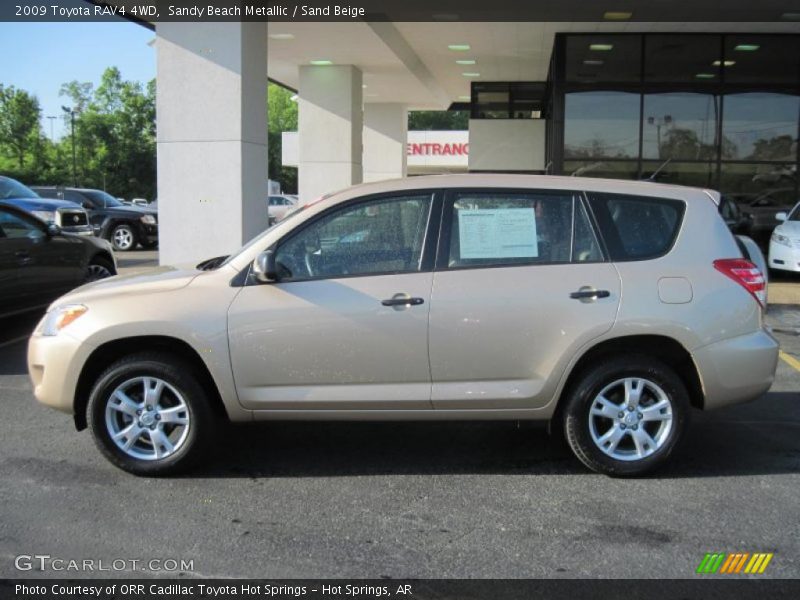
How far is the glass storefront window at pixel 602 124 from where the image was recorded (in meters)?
16.4

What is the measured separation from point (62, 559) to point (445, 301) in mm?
2404

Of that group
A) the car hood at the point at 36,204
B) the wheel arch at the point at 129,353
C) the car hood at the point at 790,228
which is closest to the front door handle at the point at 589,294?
the wheel arch at the point at 129,353

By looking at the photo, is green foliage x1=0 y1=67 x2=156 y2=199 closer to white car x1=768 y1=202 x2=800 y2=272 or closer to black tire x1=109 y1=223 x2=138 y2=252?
black tire x1=109 y1=223 x2=138 y2=252

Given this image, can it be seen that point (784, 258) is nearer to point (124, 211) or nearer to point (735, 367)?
point (735, 367)

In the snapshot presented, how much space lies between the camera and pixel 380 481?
479 cm

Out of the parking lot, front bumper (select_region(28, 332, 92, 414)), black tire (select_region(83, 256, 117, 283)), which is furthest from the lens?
black tire (select_region(83, 256, 117, 283))

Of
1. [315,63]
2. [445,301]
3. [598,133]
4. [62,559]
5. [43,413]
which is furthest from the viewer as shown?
[315,63]

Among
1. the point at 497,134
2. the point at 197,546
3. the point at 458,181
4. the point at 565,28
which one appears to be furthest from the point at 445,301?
the point at 497,134

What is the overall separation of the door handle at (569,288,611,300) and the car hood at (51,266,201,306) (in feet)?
7.62

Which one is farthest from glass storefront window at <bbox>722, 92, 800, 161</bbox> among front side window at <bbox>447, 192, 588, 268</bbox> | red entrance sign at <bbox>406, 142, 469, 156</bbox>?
red entrance sign at <bbox>406, 142, 469, 156</bbox>

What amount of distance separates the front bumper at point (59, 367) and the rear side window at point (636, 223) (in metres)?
3.21

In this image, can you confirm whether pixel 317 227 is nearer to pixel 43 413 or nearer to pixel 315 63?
pixel 43 413

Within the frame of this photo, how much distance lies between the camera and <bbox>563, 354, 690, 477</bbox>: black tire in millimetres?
4738

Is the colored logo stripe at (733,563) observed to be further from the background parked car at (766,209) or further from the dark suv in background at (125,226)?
the dark suv in background at (125,226)
